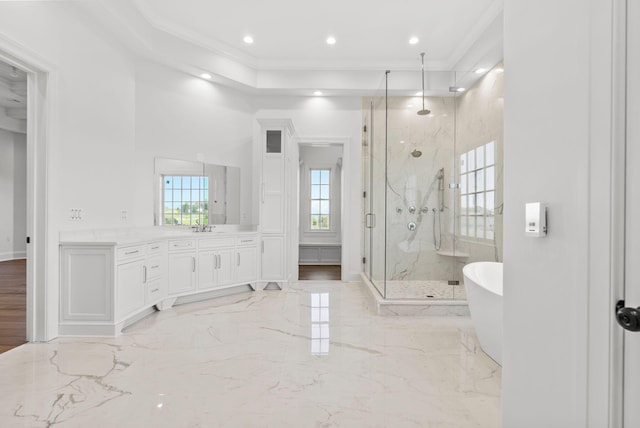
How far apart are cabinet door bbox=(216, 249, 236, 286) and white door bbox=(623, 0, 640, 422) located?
13.7 ft

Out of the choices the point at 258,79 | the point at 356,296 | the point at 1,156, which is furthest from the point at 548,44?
the point at 1,156

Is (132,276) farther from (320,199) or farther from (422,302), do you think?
(320,199)

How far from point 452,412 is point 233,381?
1.27 metres

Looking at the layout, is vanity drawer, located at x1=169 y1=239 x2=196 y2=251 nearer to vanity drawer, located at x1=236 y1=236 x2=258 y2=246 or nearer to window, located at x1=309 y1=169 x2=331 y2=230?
vanity drawer, located at x1=236 y1=236 x2=258 y2=246

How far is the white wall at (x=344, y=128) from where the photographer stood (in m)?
5.55

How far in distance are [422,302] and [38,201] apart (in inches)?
140

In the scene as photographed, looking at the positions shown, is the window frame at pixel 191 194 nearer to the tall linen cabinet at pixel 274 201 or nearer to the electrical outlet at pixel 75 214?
the tall linen cabinet at pixel 274 201

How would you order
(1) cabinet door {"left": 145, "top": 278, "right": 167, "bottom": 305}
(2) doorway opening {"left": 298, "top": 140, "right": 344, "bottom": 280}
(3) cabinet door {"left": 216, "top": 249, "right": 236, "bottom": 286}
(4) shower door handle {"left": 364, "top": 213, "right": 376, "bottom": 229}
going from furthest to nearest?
(2) doorway opening {"left": 298, "top": 140, "right": 344, "bottom": 280} → (4) shower door handle {"left": 364, "top": 213, "right": 376, "bottom": 229} → (3) cabinet door {"left": 216, "top": 249, "right": 236, "bottom": 286} → (1) cabinet door {"left": 145, "top": 278, "right": 167, "bottom": 305}

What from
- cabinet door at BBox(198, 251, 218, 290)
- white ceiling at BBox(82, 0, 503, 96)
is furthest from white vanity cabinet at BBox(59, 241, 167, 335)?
white ceiling at BBox(82, 0, 503, 96)

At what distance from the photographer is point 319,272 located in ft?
21.5

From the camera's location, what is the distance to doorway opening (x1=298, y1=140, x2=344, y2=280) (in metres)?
7.74

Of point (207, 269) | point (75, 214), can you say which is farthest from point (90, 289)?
point (207, 269)

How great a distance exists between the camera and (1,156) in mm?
7461

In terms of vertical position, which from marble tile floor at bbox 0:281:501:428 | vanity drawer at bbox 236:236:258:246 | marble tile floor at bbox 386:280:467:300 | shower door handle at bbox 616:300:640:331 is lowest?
marble tile floor at bbox 0:281:501:428
